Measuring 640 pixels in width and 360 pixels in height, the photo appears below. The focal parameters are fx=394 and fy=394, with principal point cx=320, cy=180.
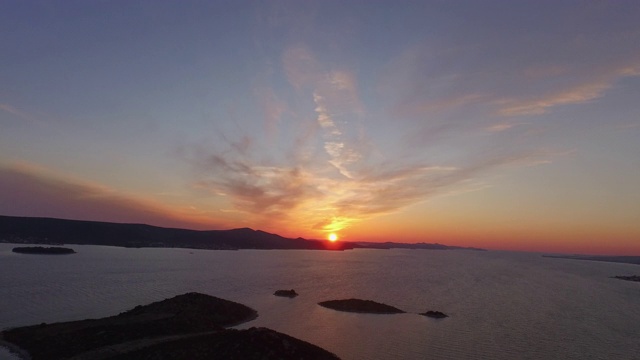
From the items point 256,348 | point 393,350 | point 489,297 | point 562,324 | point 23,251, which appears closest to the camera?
point 256,348

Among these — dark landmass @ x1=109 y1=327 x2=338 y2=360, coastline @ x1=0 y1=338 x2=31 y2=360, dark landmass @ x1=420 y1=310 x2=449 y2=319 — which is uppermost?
dark landmass @ x1=109 y1=327 x2=338 y2=360

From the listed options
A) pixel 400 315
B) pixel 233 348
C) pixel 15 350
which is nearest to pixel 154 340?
pixel 233 348

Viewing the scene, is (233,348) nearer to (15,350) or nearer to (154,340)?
(154,340)

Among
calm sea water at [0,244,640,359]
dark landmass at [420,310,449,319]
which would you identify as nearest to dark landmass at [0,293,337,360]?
calm sea water at [0,244,640,359]

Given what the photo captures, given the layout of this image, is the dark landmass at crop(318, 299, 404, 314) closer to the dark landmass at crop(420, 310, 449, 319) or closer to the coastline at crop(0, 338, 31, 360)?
the dark landmass at crop(420, 310, 449, 319)

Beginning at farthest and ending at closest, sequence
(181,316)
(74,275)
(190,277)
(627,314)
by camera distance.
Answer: (190,277) → (74,275) → (627,314) → (181,316)

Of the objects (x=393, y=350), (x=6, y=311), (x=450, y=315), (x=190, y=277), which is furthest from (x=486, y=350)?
(x=190, y=277)

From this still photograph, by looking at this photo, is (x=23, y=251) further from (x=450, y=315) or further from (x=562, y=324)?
(x=562, y=324)
